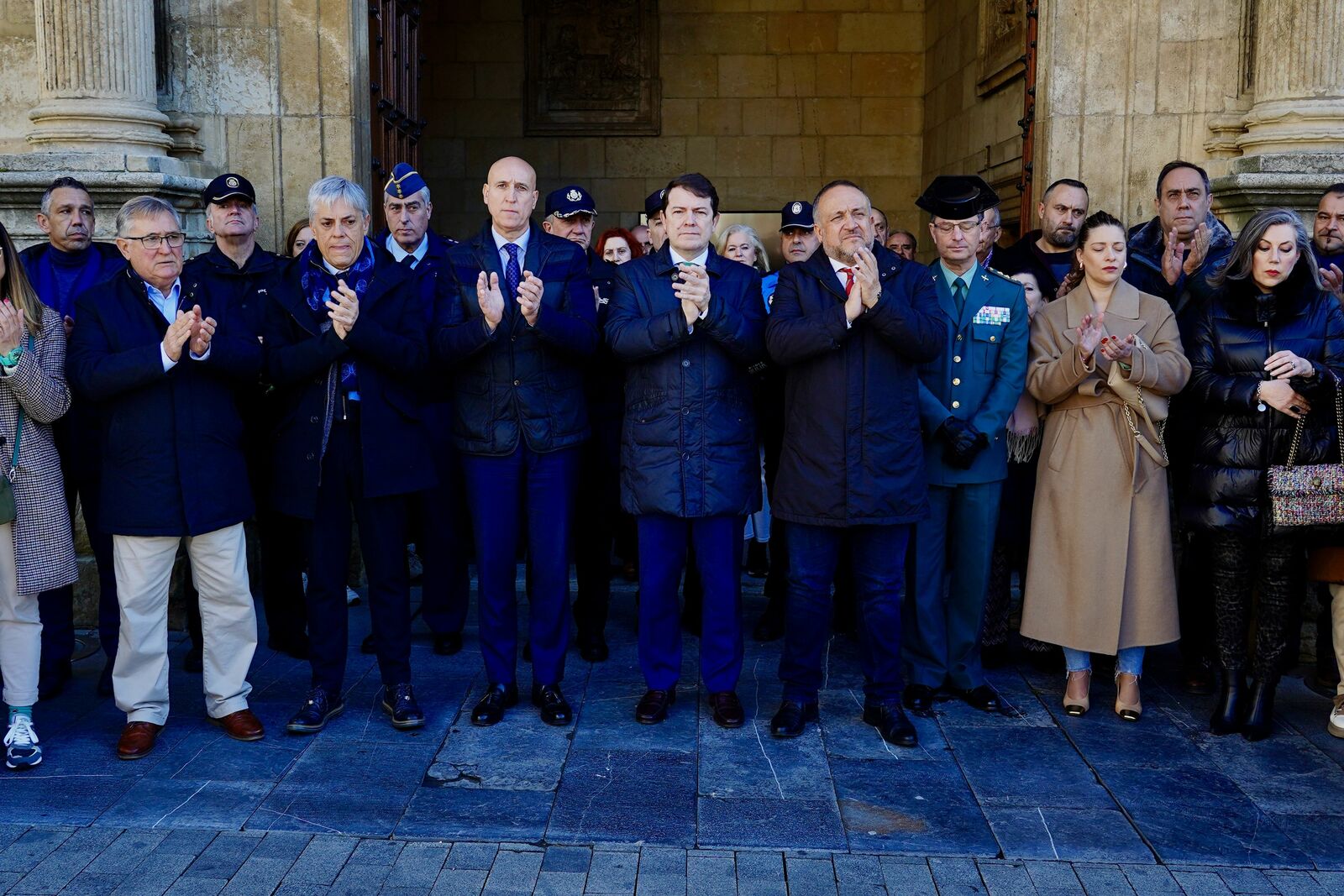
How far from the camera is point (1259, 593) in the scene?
5105 mm

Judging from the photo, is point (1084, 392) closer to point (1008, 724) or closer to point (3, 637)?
point (1008, 724)

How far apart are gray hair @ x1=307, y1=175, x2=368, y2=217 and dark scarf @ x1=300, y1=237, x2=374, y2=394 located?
162 millimetres

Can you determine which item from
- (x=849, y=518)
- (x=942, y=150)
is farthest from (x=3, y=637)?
(x=942, y=150)

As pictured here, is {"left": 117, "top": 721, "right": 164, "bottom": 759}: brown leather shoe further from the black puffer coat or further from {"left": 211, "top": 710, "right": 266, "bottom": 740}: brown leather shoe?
the black puffer coat

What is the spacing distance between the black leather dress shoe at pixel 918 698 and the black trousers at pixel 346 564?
1.96 meters

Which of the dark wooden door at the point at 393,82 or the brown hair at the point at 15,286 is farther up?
the dark wooden door at the point at 393,82

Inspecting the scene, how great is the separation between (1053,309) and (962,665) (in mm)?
1477

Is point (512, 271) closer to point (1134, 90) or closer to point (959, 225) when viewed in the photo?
point (959, 225)

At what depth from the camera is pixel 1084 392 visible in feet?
16.7

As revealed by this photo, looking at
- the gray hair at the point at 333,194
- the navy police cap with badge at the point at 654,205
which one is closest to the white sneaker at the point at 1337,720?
the navy police cap with badge at the point at 654,205

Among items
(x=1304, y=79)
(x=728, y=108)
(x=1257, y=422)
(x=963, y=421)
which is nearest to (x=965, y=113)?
(x=728, y=108)

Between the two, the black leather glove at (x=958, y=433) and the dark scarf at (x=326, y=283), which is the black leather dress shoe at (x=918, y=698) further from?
the dark scarf at (x=326, y=283)

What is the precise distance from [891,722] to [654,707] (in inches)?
35.3

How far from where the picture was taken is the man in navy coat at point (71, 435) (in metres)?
5.35
